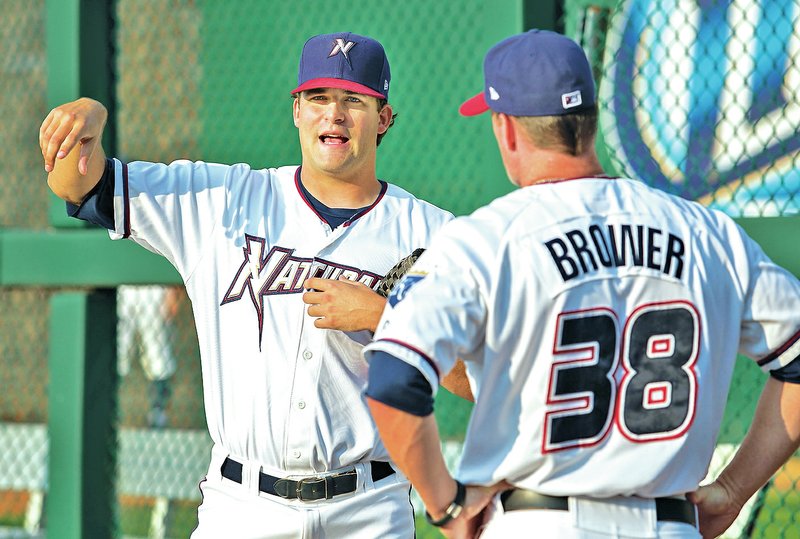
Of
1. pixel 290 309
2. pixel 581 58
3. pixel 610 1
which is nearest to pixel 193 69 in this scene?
pixel 610 1

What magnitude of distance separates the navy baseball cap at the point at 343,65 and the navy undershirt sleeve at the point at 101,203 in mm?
514

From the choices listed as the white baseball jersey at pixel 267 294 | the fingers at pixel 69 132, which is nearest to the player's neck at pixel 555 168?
the white baseball jersey at pixel 267 294

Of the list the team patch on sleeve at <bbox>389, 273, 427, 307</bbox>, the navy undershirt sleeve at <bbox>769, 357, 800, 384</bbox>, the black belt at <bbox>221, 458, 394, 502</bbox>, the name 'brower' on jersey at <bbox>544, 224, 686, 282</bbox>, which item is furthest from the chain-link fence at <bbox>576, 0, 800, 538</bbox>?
the team patch on sleeve at <bbox>389, 273, 427, 307</bbox>

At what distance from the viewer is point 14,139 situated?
18.0 feet

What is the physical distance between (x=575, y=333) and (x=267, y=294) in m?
1.05

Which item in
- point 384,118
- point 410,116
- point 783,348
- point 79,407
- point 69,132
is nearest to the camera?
point 783,348

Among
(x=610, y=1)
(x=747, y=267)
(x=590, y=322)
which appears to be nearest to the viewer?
(x=590, y=322)

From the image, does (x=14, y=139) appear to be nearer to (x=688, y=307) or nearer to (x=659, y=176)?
(x=659, y=176)

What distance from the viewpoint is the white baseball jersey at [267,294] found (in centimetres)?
269

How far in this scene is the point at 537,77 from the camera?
6.40ft

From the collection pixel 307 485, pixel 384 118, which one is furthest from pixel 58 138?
pixel 307 485

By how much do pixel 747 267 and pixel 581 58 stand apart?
18.3 inches

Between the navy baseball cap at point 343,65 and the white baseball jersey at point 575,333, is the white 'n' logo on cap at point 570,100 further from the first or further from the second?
the navy baseball cap at point 343,65

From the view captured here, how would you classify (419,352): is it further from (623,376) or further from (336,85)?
(336,85)
